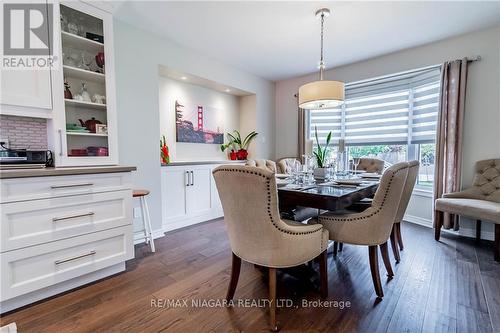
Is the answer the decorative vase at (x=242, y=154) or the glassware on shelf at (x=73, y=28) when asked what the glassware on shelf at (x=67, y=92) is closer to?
the glassware on shelf at (x=73, y=28)

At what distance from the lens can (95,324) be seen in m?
1.41

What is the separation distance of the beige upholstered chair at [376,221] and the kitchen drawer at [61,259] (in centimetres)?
176

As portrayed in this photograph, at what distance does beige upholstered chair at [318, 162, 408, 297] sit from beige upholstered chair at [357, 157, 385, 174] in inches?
61.3

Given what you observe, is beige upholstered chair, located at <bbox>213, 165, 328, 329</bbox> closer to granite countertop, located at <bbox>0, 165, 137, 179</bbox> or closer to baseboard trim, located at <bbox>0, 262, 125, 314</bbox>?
granite countertop, located at <bbox>0, 165, 137, 179</bbox>

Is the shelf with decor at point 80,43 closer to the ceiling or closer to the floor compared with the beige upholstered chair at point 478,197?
closer to the ceiling

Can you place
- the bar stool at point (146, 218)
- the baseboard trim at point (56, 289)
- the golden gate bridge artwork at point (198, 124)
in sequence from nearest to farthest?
the baseboard trim at point (56, 289)
the bar stool at point (146, 218)
the golden gate bridge artwork at point (198, 124)

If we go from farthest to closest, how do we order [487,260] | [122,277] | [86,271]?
[487,260] < [122,277] < [86,271]

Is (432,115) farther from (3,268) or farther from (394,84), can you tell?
(3,268)

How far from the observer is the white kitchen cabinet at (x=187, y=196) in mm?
3080

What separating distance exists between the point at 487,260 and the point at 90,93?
4093 millimetres

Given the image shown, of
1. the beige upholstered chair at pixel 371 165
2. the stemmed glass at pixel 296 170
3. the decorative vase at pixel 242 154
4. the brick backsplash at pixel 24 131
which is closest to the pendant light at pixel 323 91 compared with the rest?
the stemmed glass at pixel 296 170

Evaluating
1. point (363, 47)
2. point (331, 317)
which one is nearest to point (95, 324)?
point (331, 317)

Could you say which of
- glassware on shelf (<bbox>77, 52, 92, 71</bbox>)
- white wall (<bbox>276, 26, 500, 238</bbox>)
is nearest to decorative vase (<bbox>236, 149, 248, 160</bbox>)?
glassware on shelf (<bbox>77, 52, 92, 71</bbox>)

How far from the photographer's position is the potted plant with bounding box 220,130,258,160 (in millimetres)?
4238
